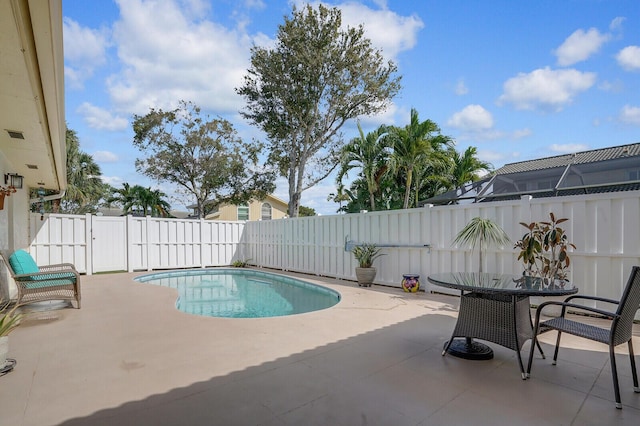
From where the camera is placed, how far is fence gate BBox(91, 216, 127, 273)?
35.4 feet

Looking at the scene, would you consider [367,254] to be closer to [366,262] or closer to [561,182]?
[366,262]

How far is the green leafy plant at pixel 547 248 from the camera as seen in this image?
200 inches

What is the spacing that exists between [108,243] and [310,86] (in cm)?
978

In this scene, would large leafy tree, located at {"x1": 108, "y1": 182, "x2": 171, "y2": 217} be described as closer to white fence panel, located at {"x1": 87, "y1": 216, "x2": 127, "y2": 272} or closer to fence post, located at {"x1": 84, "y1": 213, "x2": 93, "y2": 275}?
white fence panel, located at {"x1": 87, "y1": 216, "x2": 127, "y2": 272}

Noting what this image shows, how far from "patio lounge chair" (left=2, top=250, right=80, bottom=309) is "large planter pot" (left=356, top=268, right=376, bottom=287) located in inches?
223

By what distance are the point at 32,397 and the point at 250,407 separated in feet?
5.85

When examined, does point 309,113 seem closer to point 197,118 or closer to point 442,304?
point 197,118

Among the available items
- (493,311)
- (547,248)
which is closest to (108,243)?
(493,311)

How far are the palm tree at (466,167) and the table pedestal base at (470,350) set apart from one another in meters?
16.0

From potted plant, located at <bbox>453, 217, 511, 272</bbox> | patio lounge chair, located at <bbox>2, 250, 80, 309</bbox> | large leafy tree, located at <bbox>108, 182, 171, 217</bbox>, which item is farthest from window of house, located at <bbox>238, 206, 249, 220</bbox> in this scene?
potted plant, located at <bbox>453, 217, 511, 272</bbox>

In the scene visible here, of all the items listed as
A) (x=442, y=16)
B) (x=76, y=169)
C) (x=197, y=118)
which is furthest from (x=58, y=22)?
(x=76, y=169)

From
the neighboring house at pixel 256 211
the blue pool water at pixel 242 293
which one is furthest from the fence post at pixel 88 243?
the neighboring house at pixel 256 211

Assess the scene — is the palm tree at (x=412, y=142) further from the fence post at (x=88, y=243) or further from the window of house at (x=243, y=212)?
the window of house at (x=243, y=212)

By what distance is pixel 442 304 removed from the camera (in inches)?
244
